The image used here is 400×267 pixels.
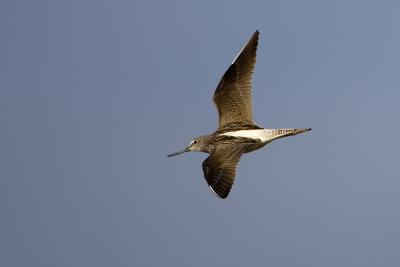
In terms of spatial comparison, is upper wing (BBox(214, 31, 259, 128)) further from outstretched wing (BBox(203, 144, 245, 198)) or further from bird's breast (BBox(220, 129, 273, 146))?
outstretched wing (BBox(203, 144, 245, 198))

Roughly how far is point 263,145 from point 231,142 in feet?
3.21

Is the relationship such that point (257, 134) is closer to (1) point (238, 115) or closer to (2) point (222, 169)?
(1) point (238, 115)

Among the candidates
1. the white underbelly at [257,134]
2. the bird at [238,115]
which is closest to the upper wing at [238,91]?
the bird at [238,115]

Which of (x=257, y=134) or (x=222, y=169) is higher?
(x=257, y=134)

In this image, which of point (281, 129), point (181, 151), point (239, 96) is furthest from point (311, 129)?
point (181, 151)

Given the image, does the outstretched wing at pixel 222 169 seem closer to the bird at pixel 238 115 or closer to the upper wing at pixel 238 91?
the bird at pixel 238 115

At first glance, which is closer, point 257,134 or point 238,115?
point 257,134

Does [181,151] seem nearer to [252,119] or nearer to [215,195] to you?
[252,119]

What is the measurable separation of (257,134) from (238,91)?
1.90 m

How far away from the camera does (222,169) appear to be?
21.2 m

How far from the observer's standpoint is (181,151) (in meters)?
25.7

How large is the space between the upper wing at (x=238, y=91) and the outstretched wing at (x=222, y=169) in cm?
233

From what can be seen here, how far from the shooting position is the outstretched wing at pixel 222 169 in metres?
20.7

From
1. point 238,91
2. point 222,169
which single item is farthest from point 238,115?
point 222,169
